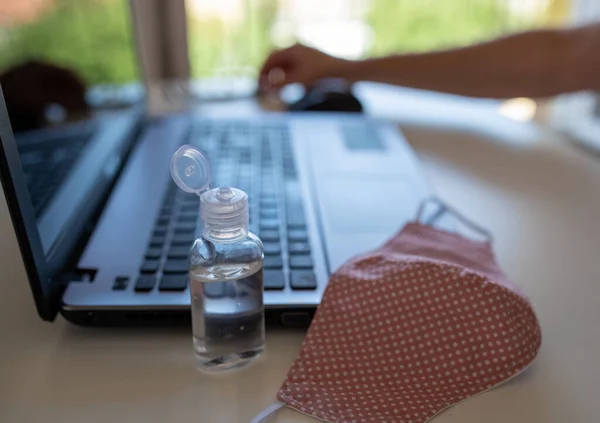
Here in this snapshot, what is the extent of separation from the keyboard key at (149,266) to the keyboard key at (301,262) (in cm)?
12

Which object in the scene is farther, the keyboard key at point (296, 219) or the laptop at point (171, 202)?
the keyboard key at point (296, 219)

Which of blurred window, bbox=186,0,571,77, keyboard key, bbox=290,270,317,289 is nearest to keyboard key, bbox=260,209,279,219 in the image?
keyboard key, bbox=290,270,317,289

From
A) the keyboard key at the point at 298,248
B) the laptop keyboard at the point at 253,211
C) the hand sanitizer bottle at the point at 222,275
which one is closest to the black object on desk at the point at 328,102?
the laptop keyboard at the point at 253,211

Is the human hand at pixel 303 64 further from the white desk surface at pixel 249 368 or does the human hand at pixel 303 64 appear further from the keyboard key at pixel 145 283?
the keyboard key at pixel 145 283

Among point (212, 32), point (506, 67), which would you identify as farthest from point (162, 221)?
point (212, 32)

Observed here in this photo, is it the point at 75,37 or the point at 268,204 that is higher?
the point at 75,37

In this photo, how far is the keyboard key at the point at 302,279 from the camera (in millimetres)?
503

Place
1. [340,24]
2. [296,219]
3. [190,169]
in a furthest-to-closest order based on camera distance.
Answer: [340,24]
[296,219]
[190,169]

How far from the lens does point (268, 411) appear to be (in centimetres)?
42

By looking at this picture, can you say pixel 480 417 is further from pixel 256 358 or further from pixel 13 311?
pixel 13 311

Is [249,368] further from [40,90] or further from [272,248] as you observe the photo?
[40,90]

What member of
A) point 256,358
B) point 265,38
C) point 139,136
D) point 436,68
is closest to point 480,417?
point 256,358

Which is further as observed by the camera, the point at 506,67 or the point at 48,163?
the point at 506,67

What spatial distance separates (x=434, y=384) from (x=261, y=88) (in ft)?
2.68
